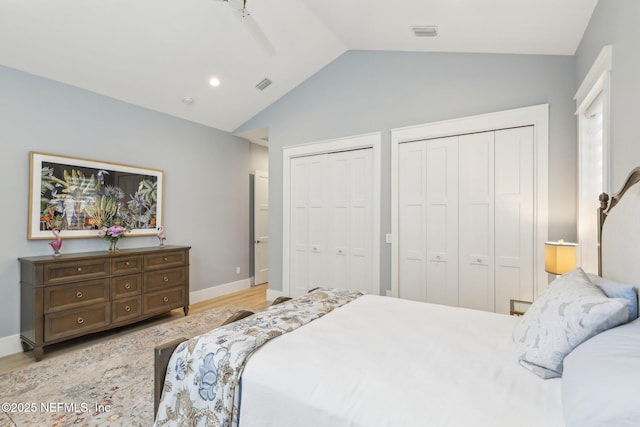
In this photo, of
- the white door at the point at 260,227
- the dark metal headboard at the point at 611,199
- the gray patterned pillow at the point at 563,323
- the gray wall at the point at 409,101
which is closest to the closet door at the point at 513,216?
the gray wall at the point at 409,101

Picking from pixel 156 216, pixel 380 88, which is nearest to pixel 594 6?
pixel 380 88

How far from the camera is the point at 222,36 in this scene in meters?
3.35

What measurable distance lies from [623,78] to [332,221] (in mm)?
3073

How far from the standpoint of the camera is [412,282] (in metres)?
3.61

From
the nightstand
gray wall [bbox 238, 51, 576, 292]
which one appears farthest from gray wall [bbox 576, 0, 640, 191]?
the nightstand

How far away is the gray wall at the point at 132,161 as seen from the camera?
9.98 feet

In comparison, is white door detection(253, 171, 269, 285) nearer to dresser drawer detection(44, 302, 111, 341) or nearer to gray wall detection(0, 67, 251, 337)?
gray wall detection(0, 67, 251, 337)

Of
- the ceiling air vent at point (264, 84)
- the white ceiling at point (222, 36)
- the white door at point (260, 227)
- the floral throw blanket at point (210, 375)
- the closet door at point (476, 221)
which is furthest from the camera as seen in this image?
the white door at point (260, 227)

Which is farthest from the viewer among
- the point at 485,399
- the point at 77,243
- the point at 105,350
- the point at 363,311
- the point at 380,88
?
A: the point at 380,88

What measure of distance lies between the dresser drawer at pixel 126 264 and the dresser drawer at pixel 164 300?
13.9 inches

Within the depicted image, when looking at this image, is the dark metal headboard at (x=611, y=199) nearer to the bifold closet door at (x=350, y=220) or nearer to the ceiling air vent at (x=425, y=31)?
the ceiling air vent at (x=425, y=31)

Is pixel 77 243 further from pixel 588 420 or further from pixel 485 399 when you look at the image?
pixel 588 420

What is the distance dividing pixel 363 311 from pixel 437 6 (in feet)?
8.13

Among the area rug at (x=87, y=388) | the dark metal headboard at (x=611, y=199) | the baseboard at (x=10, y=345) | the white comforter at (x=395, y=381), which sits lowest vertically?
the area rug at (x=87, y=388)
